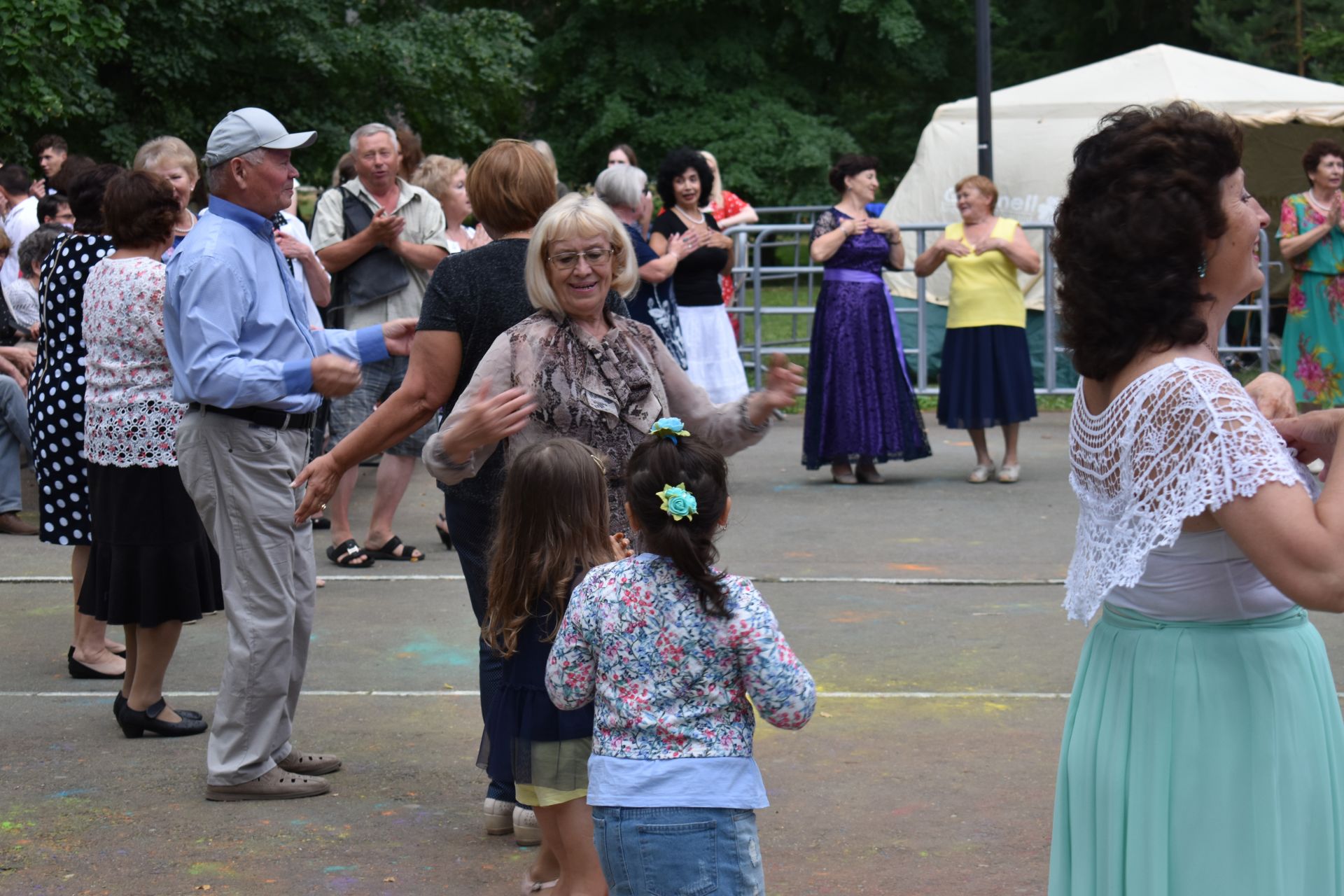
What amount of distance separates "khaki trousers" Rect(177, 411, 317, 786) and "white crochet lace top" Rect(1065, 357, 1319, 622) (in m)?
2.73

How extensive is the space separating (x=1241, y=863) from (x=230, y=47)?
22035mm

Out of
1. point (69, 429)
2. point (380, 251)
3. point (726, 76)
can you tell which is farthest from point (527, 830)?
point (726, 76)

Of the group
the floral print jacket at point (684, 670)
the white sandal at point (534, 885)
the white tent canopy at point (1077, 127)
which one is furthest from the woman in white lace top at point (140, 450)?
the white tent canopy at point (1077, 127)

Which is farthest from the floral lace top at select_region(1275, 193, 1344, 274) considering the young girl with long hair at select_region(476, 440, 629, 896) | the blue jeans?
the blue jeans

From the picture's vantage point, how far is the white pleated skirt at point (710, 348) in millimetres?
10469

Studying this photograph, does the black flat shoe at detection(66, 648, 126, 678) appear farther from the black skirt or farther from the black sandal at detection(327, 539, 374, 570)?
the black sandal at detection(327, 539, 374, 570)

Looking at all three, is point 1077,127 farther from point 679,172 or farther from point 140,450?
point 140,450

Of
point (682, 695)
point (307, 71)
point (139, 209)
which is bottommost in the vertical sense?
point (682, 695)

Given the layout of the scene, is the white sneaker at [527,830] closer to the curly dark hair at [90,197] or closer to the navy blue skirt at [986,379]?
the curly dark hair at [90,197]

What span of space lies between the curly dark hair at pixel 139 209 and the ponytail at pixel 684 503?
2.82 m

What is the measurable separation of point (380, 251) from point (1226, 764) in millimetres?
6339

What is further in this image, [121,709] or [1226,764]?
[121,709]

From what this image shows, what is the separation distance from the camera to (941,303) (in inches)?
618

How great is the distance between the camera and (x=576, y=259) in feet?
13.4
